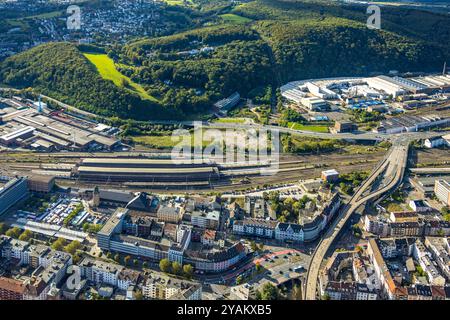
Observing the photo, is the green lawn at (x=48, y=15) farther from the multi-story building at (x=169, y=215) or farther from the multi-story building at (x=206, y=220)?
the multi-story building at (x=206, y=220)

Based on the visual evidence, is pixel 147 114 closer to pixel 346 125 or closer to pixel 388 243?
pixel 346 125

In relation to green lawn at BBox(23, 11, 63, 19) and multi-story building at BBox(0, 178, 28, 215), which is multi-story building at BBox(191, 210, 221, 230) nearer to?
multi-story building at BBox(0, 178, 28, 215)

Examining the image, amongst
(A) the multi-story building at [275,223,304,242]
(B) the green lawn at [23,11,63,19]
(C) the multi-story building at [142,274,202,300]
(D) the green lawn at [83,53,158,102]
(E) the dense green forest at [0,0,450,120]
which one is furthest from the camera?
(B) the green lawn at [23,11,63,19]

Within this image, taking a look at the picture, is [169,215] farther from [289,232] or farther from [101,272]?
[289,232]

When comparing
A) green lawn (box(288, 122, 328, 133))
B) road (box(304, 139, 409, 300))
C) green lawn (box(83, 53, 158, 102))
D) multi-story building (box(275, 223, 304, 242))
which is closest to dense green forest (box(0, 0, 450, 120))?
green lawn (box(83, 53, 158, 102))

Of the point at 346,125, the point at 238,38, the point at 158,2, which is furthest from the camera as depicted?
the point at 158,2

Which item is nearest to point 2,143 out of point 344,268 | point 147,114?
point 147,114

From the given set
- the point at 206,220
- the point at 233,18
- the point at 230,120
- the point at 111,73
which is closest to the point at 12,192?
the point at 206,220
